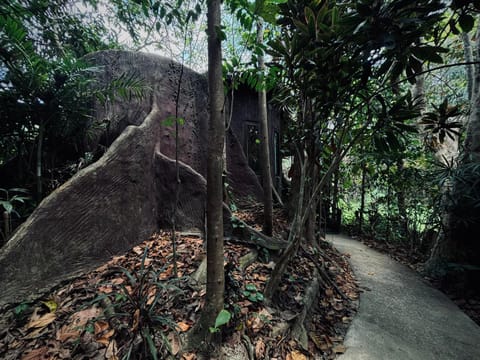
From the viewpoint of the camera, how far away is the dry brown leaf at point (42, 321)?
1.76 metres

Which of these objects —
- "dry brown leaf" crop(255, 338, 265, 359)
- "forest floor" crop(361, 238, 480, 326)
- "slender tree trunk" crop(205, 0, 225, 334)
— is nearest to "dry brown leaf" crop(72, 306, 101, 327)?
"slender tree trunk" crop(205, 0, 225, 334)

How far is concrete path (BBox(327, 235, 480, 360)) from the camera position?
2.23 metres

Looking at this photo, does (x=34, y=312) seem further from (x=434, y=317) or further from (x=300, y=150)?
(x=434, y=317)

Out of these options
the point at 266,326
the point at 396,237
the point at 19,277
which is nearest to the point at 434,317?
the point at 266,326

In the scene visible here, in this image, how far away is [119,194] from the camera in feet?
8.81

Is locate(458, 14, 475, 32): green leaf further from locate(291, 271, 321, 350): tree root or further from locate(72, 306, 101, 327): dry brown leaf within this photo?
locate(72, 306, 101, 327): dry brown leaf

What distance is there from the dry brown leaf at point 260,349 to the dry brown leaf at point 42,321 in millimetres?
1652

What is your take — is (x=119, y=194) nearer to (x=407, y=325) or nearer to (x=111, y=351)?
(x=111, y=351)

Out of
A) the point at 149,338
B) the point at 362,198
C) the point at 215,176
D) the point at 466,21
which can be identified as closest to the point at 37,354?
the point at 149,338

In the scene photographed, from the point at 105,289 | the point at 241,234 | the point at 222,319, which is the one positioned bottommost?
the point at 105,289

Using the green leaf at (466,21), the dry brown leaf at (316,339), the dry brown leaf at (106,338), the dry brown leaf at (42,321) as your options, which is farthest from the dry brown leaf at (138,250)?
the green leaf at (466,21)

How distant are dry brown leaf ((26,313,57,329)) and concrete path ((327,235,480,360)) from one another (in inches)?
99.2

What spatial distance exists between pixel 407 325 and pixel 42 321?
3709 millimetres

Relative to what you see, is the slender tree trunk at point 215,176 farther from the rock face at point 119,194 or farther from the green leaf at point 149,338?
the rock face at point 119,194
